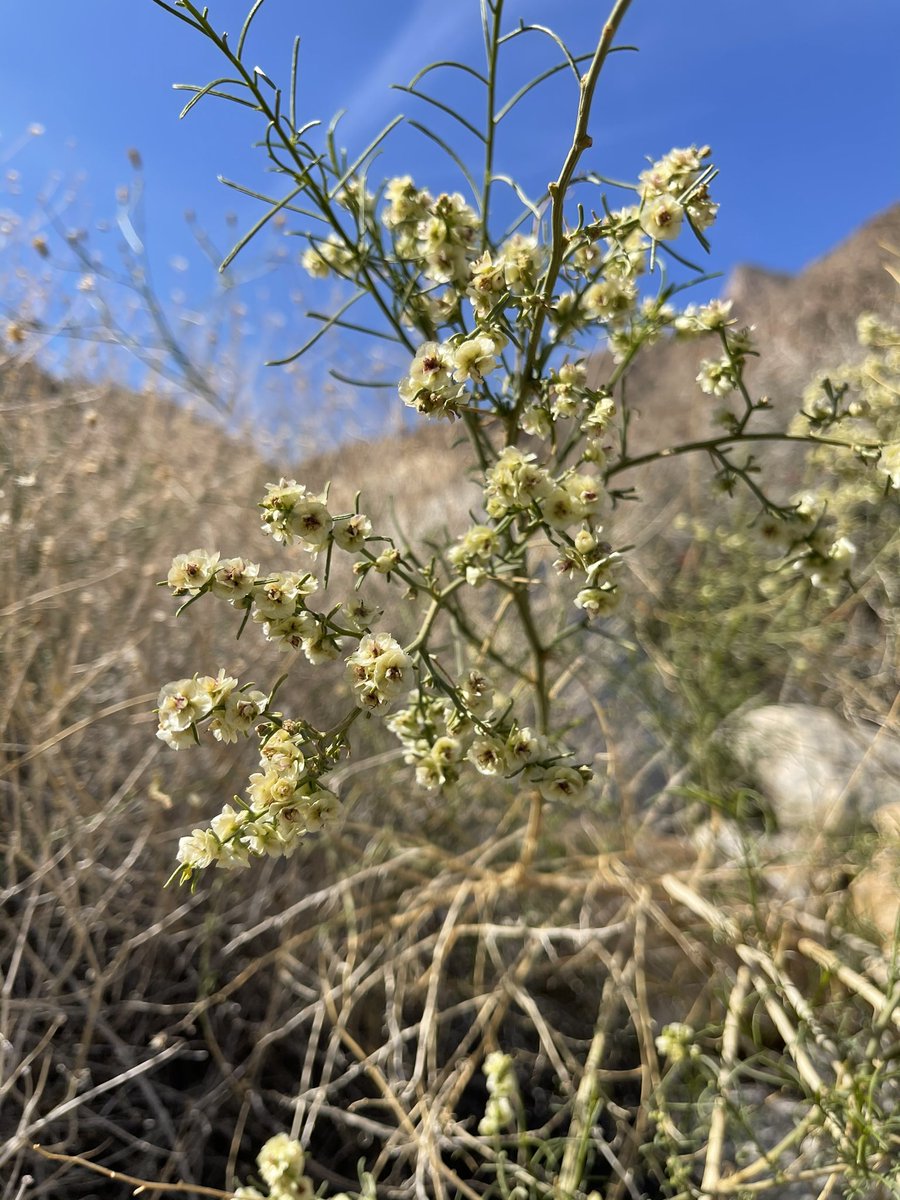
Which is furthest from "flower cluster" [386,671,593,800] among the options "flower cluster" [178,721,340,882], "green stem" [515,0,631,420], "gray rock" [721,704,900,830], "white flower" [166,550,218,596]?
"gray rock" [721,704,900,830]

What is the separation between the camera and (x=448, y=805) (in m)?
1.84

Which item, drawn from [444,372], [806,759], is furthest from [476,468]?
[806,759]

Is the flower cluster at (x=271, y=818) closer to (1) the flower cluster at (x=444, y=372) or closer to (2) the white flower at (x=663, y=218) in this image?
(1) the flower cluster at (x=444, y=372)

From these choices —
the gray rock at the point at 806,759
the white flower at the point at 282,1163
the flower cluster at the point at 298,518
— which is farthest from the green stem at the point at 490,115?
the gray rock at the point at 806,759

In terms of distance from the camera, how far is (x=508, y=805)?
1.95 m

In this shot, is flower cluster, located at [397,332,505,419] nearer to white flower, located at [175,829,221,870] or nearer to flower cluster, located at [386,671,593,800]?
flower cluster, located at [386,671,593,800]

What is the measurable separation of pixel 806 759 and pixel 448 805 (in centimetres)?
105

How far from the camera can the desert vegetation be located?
0.79 meters

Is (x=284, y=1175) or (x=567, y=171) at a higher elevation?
(x=567, y=171)

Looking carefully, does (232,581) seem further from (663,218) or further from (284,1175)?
(284,1175)

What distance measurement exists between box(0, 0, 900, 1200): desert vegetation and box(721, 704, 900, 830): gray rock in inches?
1.4

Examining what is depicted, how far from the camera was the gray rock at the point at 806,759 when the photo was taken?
2070mm

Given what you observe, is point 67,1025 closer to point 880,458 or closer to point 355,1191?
point 355,1191

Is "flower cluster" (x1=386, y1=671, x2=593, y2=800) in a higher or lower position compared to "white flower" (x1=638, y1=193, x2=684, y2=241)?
lower
